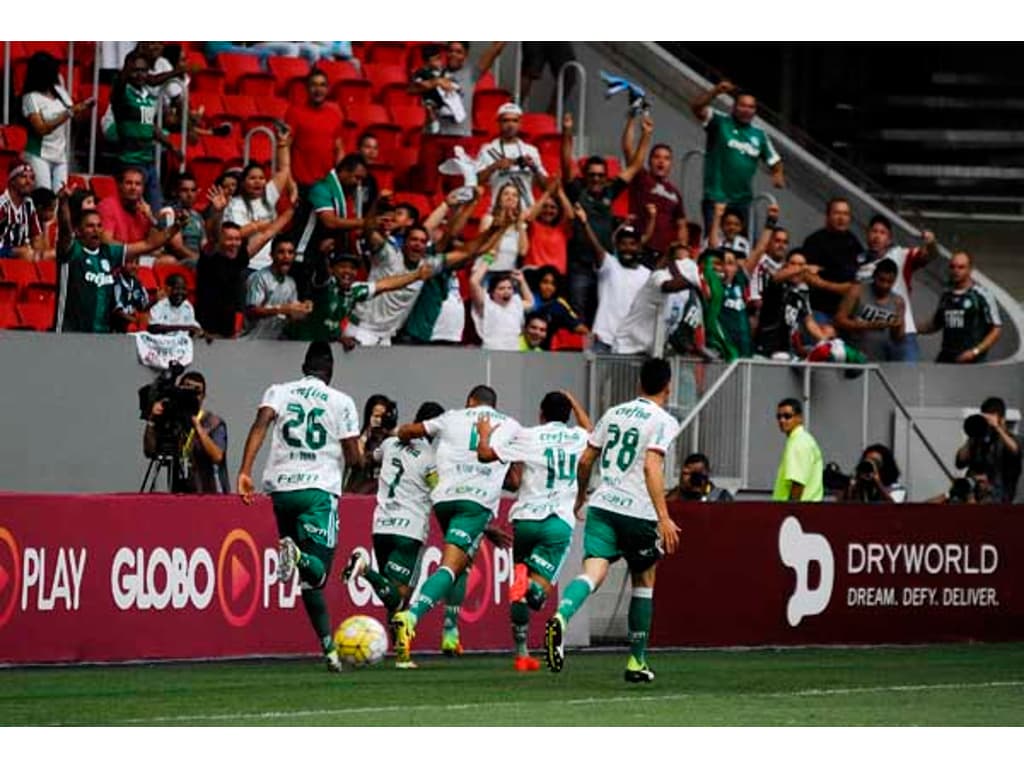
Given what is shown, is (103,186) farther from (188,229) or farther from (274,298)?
(274,298)

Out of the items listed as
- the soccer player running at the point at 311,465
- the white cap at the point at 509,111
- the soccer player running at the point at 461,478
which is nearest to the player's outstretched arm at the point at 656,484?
the soccer player running at the point at 311,465

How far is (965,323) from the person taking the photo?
27.2m

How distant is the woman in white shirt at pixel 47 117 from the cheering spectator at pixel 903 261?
8.18m

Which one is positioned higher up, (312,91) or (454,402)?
→ (312,91)

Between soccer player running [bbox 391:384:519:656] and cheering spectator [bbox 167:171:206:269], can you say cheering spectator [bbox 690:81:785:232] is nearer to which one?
cheering spectator [bbox 167:171:206:269]

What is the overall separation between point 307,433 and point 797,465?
6401mm

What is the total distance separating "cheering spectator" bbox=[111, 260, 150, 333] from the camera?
21.7 meters

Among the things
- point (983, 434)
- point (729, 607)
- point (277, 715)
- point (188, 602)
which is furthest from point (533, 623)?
point (277, 715)

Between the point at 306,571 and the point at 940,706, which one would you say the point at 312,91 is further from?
the point at 940,706

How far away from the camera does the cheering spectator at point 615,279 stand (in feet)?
80.4

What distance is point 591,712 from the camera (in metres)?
15.0

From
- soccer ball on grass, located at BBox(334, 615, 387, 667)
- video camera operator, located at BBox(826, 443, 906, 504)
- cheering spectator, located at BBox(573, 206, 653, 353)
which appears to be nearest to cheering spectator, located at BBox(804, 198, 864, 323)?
video camera operator, located at BBox(826, 443, 906, 504)

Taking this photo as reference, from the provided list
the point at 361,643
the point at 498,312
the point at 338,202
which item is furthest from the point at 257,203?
the point at 361,643

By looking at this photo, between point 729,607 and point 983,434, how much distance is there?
3838mm
